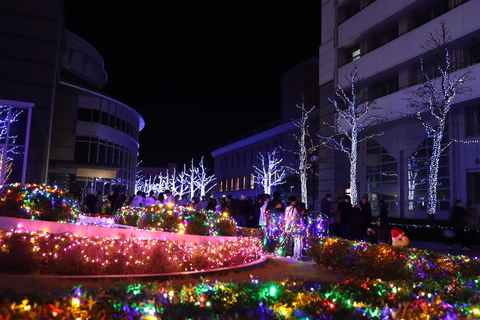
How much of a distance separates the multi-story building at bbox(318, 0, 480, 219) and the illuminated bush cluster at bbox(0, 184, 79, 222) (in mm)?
18908

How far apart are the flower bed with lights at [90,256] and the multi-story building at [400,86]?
18216 mm

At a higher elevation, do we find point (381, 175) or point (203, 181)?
point (203, 181)

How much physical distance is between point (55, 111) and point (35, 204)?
32.4 metres

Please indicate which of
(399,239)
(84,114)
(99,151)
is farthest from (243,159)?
(399,239)

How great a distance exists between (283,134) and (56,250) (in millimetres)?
42188

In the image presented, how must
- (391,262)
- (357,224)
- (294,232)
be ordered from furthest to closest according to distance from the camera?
(357,224), (294,232), (391,262)

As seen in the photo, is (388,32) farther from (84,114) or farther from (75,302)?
(75,302)

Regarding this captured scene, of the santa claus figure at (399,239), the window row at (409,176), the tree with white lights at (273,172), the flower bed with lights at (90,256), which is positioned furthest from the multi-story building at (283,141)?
the flower bed with lights at (90,256)

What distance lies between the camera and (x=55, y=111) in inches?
1527

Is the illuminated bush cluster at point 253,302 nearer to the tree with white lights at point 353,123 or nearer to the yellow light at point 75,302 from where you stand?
the yellow light at point 75,302

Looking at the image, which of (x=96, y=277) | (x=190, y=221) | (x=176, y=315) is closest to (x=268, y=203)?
(x=190, y=221)

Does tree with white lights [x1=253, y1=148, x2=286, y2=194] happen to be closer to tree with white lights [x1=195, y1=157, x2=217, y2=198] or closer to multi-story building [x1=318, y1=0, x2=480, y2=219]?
multi-story building [x1=318, y1=0, x2=480, y2=219]

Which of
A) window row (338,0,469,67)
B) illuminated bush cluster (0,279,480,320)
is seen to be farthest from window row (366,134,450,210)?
illuminated bush cluster (0,279,480,320)

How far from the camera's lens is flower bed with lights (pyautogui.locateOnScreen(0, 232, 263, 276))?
680 centimetres
